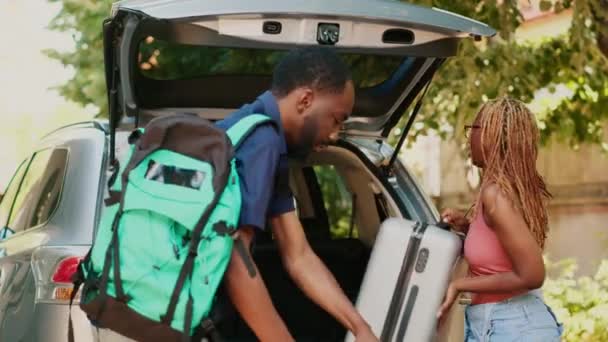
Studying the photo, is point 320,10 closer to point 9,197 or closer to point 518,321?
point 518,321

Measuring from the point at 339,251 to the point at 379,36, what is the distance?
4.48 feet

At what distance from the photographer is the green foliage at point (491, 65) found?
852 cm

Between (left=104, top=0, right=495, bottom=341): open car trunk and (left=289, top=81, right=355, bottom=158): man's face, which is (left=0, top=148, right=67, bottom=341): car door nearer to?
(left=104, top=0, right=495, bottom=341): open car trunk

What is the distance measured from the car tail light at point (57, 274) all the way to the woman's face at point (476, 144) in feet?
4.98

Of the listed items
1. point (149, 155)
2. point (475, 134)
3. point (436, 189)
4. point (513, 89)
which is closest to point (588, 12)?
point (513, 89)

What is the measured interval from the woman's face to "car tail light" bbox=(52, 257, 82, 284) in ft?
4.99

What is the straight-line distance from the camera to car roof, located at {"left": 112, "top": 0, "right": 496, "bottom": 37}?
14.4 feet

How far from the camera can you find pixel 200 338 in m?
3.32

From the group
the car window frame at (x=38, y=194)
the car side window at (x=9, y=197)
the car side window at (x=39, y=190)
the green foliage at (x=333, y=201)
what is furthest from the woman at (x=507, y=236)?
the green foliage at (x=333, y=201)

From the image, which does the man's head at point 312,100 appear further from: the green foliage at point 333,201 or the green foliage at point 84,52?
the green foliage at point 333,201

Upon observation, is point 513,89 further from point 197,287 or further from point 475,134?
point 197,287

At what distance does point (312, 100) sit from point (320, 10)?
1.11 meters

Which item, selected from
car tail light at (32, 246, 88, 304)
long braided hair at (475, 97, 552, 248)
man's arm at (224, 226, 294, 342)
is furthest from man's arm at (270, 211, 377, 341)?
car tail light at (32, 246, 88, 304)

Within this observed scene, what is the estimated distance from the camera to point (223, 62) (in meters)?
8.26
